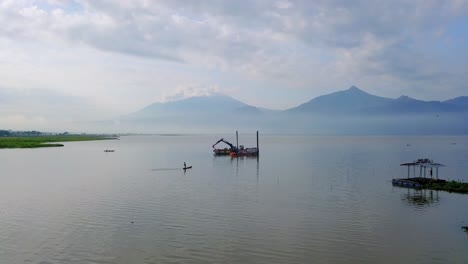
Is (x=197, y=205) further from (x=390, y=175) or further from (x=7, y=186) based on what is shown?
(x=390, y=175)

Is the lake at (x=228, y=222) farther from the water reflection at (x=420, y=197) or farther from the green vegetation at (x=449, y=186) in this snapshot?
the green vegetation at (x=449, y=186)

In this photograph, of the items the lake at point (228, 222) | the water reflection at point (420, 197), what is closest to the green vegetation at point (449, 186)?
the water reflection at point (420, 197)

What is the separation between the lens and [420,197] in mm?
34844

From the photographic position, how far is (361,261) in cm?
1823

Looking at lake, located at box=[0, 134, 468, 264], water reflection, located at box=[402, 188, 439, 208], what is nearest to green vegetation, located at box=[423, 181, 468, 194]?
water reflection, located at box=[402, 188, 439, 208]

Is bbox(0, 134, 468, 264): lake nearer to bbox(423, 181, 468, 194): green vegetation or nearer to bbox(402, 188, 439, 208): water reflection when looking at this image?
bbox(402, 188, 439, 208): water reflection

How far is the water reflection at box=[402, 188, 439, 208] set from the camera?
32062 mm

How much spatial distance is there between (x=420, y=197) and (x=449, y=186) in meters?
4.95

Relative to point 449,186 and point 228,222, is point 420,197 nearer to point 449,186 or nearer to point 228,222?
point 449,186

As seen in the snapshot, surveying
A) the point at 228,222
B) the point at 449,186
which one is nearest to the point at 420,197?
the point at 449,186

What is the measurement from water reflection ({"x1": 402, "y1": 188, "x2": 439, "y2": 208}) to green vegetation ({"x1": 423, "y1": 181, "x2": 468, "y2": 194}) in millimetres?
920

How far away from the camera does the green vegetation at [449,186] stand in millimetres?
36694

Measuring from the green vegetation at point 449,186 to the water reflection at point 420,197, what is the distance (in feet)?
3.02

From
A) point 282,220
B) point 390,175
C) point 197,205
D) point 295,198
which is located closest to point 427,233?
point 282,220
